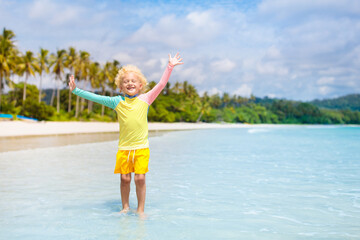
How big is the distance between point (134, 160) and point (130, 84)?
2.96 ft

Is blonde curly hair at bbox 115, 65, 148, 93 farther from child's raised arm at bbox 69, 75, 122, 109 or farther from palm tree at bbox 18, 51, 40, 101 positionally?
palm tree at bbox 18, 51, 40, 101

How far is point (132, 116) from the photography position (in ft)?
13.2

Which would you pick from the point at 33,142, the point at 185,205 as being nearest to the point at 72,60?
the point at 33,142

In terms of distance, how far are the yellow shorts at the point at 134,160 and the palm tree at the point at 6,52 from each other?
41.2 m

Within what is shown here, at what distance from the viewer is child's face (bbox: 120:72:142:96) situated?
4137mm

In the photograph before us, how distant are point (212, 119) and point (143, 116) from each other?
91973 mm

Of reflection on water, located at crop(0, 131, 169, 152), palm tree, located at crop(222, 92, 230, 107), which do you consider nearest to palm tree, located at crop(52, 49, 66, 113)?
reflection on water, located at crop(0, 131, 169, 152)

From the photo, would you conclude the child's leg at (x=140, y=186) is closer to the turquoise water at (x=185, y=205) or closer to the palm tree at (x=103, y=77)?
the turquoise water at (x=185, y=205)

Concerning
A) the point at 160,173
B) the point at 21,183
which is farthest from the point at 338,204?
the point at 21,183

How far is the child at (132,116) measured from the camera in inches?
159

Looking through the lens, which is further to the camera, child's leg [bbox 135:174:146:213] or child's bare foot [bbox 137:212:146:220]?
child's bare foot [bbox 137:212:146:220]

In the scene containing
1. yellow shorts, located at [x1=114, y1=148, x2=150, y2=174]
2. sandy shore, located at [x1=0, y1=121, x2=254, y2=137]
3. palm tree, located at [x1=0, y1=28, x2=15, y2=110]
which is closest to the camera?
yellow shorts, located at [x1=114, y1=148, x2=150, y2=174]

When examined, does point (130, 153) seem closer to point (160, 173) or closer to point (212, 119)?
point (160, 173)

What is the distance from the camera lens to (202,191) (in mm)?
6277
